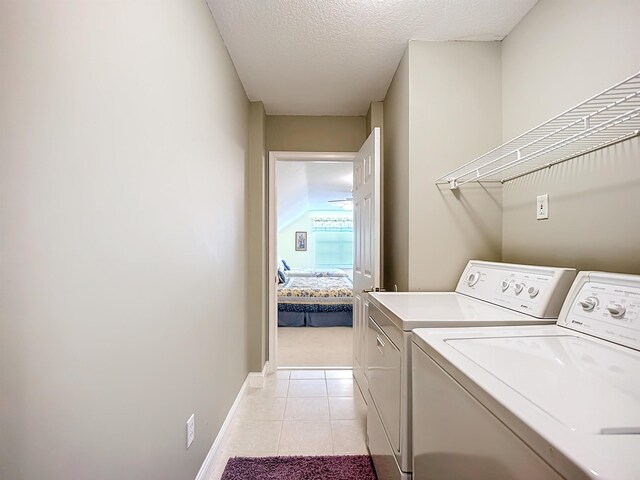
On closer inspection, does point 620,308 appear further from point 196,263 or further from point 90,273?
point 196,263

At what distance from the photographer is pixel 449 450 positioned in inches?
29.5

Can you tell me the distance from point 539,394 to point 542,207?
47.3 inches

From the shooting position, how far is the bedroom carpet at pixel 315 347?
3205mm

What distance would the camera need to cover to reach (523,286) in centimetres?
129

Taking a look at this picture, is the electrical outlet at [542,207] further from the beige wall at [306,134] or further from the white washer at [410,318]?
the beige wall at [306,134]

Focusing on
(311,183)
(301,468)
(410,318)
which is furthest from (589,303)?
(311,183)

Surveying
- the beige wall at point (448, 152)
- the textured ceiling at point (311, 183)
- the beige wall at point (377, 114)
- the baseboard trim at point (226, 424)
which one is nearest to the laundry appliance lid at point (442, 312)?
the beige wall at point (448, 152)

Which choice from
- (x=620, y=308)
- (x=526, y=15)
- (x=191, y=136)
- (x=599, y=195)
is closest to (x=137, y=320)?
(x=191, y=136)

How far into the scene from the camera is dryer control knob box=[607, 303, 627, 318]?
0.90 metres

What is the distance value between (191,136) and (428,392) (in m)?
1.35

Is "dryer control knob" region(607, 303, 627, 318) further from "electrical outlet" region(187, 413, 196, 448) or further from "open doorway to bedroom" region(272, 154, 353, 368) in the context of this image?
"open doorway to bedroom" region(272, 154, 353, 368)

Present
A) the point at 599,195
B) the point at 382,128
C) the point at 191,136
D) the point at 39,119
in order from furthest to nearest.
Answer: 1. the point at 382,128
2. the point at 191,136
3. the point at 599,195
4. the point at 39,119

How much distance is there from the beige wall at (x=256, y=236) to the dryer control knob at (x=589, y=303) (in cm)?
216

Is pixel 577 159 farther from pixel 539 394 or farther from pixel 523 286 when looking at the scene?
pixel 539 394
